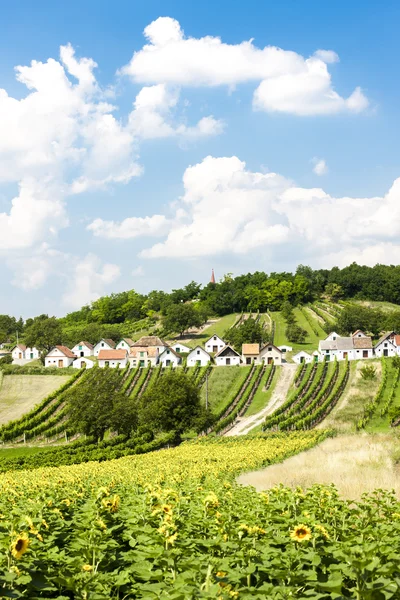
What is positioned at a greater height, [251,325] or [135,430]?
[251,325]

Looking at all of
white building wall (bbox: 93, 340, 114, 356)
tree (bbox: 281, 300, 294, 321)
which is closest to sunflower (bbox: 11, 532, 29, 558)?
white building wall (bbox: 93, 340, 114, 356)

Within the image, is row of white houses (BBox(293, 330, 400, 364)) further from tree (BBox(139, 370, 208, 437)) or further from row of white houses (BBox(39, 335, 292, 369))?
tree (BBox(139, 370, 208, 437))

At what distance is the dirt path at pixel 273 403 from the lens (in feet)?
212

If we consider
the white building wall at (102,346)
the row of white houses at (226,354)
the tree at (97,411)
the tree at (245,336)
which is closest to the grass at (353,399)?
the row of white houses at (226,354)

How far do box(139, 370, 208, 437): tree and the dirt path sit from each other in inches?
178

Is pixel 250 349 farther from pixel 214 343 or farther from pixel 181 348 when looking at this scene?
pixel 181 348

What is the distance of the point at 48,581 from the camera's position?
688 centimetres

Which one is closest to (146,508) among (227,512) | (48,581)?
(227,512)

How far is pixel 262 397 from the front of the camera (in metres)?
79.4

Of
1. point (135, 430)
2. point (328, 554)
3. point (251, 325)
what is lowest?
point (135, 430)

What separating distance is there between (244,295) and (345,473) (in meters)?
140

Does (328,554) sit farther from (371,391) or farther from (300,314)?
(300,314)

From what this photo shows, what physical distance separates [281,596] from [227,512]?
3530mm

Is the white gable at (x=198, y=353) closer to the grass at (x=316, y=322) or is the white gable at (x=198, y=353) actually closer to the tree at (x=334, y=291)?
the grass at (x=316, y=322)
